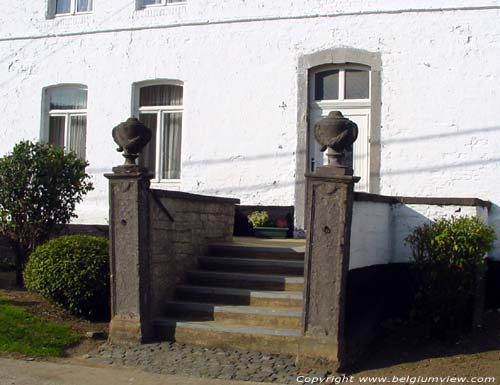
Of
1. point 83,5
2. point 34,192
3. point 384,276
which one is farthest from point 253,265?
point 83,5

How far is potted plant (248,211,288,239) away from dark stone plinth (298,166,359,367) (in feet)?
13.5

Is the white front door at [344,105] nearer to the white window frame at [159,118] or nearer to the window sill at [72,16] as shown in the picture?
the white window frame at [159,118]

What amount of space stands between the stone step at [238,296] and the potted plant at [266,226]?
9.23ft

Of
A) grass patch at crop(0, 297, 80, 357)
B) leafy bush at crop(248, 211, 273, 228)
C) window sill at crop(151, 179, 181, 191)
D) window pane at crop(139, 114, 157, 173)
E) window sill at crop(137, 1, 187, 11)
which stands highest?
window sill at crop(137, 1, 187, 11)

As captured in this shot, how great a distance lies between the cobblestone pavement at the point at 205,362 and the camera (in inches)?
288

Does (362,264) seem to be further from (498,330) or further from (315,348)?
(498,330)

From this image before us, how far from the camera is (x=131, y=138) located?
28.2 feet

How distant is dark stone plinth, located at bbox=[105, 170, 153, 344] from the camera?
846cm

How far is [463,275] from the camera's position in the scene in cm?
856

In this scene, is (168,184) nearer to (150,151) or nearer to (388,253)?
(150,151)

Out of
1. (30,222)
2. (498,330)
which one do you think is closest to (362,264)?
(498,330)

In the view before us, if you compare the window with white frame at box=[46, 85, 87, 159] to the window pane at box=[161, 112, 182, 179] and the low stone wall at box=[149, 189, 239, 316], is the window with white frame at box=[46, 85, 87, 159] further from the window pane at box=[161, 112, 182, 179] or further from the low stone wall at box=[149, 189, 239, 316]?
the low stone wall at box=[149, 189, 239, 316]

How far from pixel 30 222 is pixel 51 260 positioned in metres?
1.70

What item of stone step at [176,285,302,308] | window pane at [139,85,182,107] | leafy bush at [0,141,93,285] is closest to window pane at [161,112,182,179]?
window pane at [139,85,182,107]
